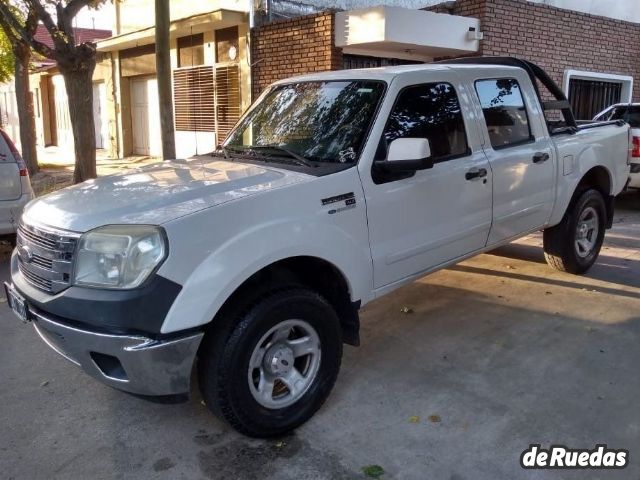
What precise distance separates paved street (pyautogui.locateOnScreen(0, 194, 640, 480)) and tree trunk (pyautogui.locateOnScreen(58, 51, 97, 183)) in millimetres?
5356

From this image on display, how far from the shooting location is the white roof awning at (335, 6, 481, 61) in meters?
9.92

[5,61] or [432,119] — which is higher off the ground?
[5,61]

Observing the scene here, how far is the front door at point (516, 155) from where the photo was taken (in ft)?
14.8

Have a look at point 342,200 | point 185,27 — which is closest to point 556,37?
point 185,27

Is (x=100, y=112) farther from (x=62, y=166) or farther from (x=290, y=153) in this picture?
(x=290, y=153)

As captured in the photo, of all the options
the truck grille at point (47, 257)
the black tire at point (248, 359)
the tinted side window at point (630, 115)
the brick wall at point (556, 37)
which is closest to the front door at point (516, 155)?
the black tire at point (248, 359)

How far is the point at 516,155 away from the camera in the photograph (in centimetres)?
466

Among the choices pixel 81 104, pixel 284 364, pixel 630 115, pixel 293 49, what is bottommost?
pixel 284 364

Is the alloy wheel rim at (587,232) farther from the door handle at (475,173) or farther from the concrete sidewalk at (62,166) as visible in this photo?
the concrete sidewalk at (62,166)

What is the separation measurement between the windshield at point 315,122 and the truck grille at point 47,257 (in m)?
1.45

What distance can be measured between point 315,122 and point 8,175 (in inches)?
158

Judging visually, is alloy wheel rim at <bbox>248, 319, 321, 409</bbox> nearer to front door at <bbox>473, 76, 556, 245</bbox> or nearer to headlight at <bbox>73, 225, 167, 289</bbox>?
headlight at <bbox>73, 225, 167, 289</bbox>

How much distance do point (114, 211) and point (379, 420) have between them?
184cm

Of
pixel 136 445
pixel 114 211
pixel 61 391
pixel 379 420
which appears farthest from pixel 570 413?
pixel 61 391
